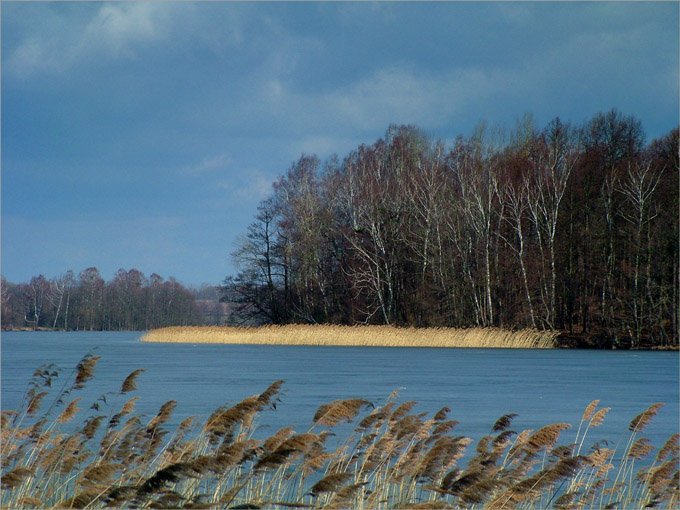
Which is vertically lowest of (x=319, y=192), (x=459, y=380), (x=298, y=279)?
(x=459, y=380)

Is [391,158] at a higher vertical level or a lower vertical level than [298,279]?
higher

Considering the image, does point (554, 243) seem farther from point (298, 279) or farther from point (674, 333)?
point (298, 279)

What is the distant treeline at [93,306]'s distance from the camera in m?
100

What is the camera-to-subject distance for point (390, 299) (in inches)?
1815

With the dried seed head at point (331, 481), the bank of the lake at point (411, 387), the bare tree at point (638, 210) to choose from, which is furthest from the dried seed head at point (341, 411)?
the bare tree at point (638, 210)

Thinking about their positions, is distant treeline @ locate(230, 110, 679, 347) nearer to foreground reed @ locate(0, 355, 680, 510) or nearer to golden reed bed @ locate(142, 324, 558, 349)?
golden reed bed @ locate(142, 324, 558, 349)

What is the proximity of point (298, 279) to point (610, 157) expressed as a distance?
17768mm

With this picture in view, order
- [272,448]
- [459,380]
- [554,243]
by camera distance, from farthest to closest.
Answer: [554,243] < [459,380] < [272,448]

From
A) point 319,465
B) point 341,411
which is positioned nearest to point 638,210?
point 319,465

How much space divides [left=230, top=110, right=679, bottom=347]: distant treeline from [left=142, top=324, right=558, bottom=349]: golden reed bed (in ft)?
6.01

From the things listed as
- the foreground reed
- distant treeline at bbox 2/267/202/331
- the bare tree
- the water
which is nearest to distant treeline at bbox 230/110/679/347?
the bare tree

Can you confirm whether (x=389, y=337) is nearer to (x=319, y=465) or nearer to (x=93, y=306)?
(x=319, y=465)

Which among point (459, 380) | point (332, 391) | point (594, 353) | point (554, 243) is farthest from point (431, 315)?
point (332, 391)

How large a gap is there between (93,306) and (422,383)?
8548 cm
